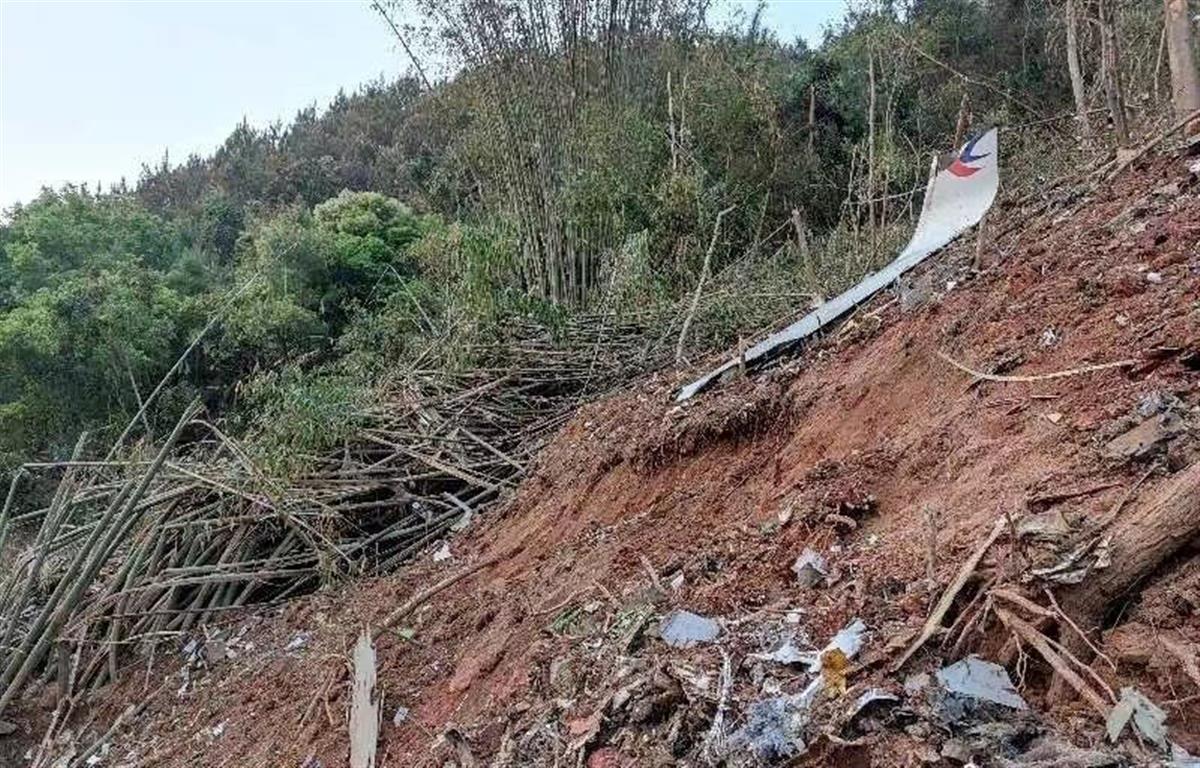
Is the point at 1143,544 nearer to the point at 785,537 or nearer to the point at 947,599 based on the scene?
the point at 947,599

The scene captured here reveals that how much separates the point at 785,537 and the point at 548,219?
5.12 m

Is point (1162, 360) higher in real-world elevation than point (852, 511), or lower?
higher

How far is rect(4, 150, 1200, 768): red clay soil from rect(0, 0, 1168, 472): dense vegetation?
1.29 m

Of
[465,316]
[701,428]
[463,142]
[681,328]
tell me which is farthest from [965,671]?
[463,142]

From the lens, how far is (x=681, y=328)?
541 centimetres

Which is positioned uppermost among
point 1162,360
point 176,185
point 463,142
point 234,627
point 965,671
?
point 176,185

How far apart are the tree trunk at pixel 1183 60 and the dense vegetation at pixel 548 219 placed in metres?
1.65

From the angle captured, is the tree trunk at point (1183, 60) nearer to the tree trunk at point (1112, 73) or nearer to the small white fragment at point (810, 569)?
the tree trunk at point (1112, 73)

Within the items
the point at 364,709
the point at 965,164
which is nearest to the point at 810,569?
the point at 364,709

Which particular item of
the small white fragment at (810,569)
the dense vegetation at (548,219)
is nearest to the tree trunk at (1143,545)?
the small white fragment at (810,569)

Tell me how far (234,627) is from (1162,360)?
369 cm

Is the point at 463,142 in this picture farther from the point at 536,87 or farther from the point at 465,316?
the point at 465,316

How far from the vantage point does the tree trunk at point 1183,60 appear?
3354mm

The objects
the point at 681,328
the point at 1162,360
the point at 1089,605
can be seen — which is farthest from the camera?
the point at 681,328
